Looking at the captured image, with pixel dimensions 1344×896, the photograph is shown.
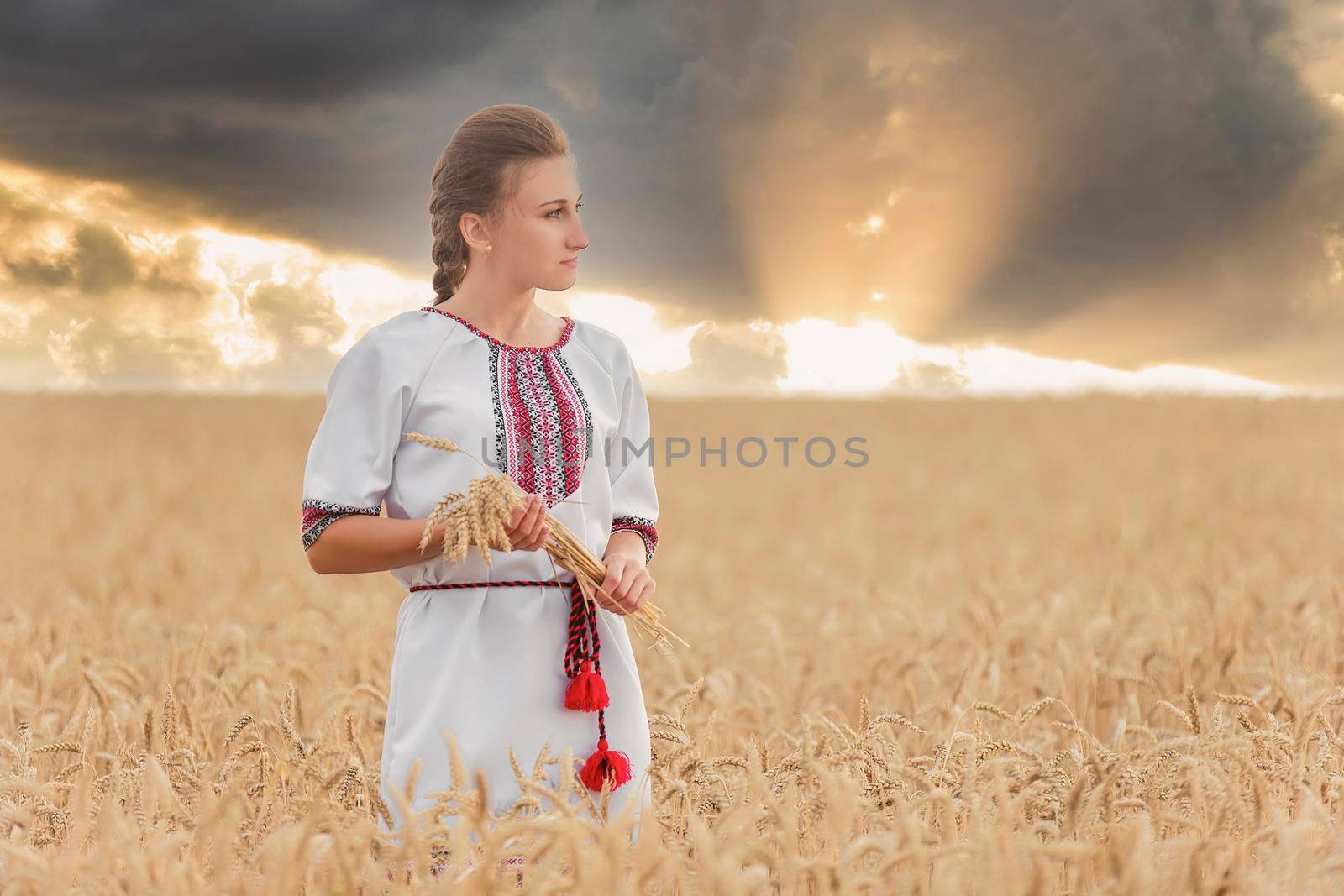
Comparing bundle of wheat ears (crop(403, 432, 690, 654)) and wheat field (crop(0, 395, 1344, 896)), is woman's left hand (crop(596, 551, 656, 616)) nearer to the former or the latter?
bundle of wheat ears (crop(403, 432, 690, 654))

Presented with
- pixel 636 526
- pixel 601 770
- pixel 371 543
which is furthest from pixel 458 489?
pixel 601 770

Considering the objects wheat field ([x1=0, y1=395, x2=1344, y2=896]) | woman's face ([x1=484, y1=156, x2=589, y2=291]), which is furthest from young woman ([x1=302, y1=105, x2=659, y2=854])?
wheat field ([x1=0, y1=395, x2=1344, y2=896])

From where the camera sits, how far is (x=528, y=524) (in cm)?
200

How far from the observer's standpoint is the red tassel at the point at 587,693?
223 cm

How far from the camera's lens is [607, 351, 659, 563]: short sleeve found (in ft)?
8.17

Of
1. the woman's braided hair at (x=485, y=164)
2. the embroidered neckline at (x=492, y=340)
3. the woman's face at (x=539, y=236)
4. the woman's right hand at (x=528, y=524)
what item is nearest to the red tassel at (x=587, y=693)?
the woman's right hand at (x=528, y=524)

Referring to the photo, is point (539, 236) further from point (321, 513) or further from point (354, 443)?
point (321, 513)

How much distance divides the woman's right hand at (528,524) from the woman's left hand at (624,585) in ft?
0.73

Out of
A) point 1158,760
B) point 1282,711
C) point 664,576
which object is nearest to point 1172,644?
point 1282,711

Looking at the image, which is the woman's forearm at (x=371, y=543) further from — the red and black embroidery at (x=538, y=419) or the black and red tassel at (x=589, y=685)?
the black and red tassel at (x=589, y=685)

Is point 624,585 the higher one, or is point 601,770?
point 624,585

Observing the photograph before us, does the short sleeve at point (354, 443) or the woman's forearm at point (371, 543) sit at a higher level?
the short sleeve at point (354, 443)

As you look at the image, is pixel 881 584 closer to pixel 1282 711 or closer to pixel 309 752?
pixel 1282 711

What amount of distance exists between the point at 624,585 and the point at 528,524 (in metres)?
0.33
